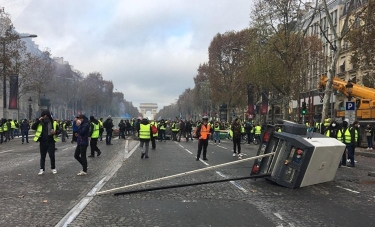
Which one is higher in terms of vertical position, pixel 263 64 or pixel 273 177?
pixel 263 64

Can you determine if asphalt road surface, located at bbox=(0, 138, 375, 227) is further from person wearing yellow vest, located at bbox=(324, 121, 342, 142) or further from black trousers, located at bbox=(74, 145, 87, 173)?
person wearing yellow vest, located at bbox=(324, 121, 342, 142)

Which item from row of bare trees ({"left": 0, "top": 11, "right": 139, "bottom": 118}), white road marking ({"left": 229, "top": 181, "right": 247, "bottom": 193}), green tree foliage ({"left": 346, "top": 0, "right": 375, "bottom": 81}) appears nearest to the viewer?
white road marking ({"left": 229, "top": 181, "right": 247, "bottom": 193})

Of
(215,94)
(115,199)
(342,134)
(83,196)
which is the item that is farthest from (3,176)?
(215,94)

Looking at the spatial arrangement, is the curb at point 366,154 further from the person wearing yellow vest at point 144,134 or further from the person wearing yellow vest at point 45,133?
the person wearing yellow vest at point 45,133

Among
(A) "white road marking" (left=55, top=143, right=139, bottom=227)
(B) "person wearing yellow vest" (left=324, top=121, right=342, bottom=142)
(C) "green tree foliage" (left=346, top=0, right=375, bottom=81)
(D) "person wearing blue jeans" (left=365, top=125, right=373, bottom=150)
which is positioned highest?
(C) "green tree foliage" (left=346, top=0, right=375, bottom=81)

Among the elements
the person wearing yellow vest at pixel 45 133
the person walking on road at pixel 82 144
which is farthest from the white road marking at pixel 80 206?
the person wearing yellow vest at pixel 45 133

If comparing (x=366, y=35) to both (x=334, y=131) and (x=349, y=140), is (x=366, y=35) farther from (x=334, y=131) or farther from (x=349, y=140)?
(x=349, y=140)

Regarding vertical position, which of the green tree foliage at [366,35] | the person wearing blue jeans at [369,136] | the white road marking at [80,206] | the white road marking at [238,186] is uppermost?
the green tree foliage at [366,35]

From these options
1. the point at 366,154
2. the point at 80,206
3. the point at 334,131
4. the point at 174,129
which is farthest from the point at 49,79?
the point at 80,206

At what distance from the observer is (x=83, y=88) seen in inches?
3509

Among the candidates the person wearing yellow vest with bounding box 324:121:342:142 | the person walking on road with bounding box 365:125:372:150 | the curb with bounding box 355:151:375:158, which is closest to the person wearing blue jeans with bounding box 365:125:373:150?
the person walking on road with bounding box 365:125:372:150

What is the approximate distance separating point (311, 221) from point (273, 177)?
10.5 ft

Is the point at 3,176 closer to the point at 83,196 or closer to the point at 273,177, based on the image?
the point at 83,196

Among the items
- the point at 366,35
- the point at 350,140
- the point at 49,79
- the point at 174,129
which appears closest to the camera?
the point at 350,140
